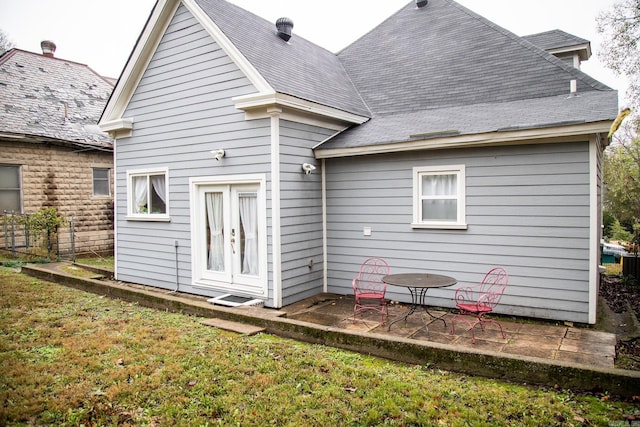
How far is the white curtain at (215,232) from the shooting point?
9188 mm

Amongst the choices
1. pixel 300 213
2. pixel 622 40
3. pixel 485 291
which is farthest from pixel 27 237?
pixel 622 40

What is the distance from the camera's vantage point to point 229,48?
8422 mm

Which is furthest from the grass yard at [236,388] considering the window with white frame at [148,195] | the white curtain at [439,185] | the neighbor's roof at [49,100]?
the neighbor's roof at [49,100]

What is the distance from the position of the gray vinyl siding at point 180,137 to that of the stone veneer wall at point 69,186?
18.6 ft

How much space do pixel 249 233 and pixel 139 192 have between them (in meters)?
3.87

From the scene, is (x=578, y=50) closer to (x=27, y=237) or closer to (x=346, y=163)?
(x=346, y=163)

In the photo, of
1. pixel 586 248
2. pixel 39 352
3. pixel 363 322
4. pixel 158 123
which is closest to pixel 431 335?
pixel 363 322

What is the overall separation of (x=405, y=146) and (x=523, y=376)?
4.57 m

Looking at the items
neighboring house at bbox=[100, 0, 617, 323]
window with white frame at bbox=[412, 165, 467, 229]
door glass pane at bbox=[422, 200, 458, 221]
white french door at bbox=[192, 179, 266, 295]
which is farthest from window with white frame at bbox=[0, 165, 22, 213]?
door glass pane at bbox=[422, 200, 458, 221]

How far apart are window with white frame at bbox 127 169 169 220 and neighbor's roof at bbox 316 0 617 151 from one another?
399 centimetres

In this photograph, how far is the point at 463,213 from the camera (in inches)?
308

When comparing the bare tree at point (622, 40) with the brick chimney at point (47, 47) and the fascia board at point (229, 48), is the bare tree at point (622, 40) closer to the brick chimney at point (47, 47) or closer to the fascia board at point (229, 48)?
the fascia board at point (229, 48)

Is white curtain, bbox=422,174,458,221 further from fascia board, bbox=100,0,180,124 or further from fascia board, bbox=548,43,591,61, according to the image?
fascia board, bbox=100,0,180,124

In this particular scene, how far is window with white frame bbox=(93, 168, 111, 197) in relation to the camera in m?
16.5
